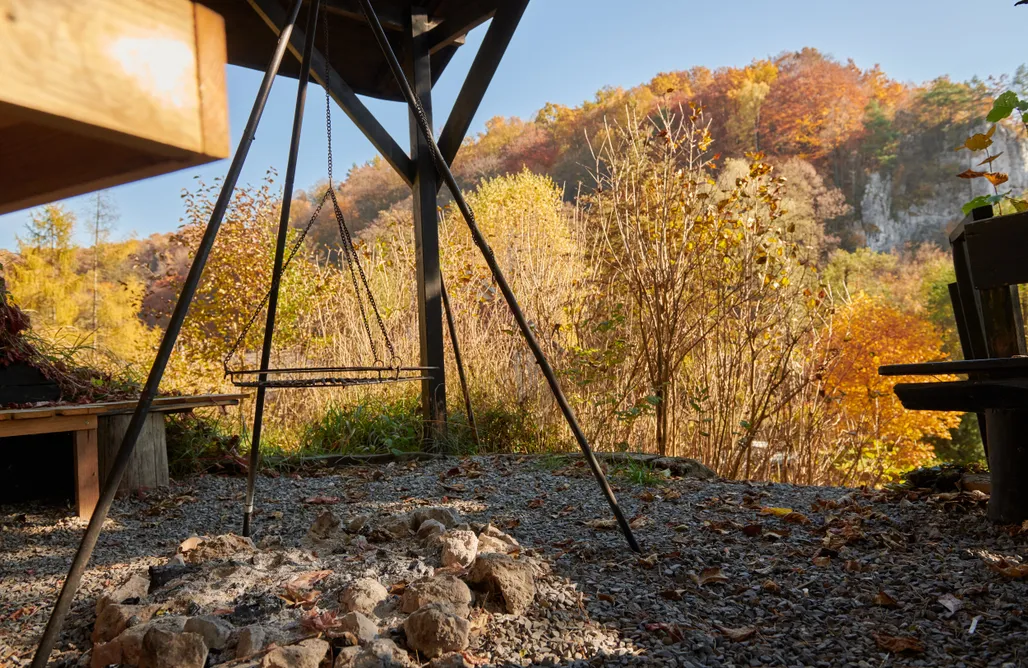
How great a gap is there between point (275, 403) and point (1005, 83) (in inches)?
953

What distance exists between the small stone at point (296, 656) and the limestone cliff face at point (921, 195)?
22749 millimetres

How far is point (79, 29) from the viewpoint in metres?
0.28

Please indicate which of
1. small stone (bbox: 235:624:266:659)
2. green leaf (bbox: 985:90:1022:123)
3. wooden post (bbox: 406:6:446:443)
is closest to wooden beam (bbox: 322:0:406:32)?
wooden post (bbox: 406:6:446:443)

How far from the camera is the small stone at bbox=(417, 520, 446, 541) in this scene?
211 cm

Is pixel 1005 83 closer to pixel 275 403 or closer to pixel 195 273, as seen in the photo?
pixel 275 403

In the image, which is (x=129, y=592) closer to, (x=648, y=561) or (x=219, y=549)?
(x=219, y=549)

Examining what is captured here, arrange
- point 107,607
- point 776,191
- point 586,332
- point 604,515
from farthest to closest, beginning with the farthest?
point 586,332, point 776,191, point 604,515, point 107,607

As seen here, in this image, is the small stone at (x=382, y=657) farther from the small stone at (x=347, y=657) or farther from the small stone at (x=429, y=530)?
the small stone at (x=429, y=530)

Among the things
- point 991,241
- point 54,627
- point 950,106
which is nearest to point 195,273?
point 54,627

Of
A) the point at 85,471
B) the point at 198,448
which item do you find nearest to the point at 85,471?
the point at 85,471

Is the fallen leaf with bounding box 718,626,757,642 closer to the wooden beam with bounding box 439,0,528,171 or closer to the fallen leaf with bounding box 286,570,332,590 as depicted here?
the fallen leaf with bounding box 286,570,332,590

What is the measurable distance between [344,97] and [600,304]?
7.41ft

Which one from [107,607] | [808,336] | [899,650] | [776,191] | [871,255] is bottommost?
[899,650]

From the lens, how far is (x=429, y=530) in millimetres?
2145
